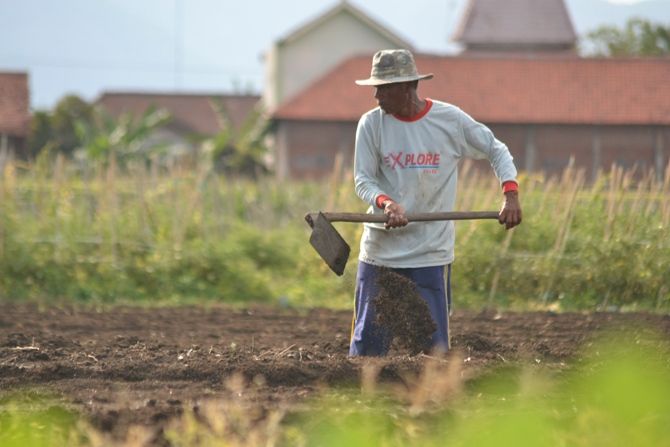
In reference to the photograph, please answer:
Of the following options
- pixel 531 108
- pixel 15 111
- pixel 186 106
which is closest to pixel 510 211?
pixel 531 108

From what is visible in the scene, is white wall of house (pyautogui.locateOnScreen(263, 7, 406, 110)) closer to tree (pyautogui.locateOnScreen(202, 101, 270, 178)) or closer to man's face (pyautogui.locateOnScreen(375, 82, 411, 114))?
tree (pyautogui.locateOnScreen(202, 101, 270, 178))

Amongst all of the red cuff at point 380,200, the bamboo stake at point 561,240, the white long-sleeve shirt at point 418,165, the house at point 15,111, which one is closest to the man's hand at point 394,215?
the red cuff at point 380,200

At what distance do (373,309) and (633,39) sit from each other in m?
46.5

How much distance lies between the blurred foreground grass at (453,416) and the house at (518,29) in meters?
45.2

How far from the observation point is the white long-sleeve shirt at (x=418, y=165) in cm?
645

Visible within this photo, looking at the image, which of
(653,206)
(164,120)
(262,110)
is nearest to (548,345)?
(653,206)

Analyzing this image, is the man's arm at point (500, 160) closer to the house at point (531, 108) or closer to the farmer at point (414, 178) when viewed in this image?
the farmer at point (414, 178)

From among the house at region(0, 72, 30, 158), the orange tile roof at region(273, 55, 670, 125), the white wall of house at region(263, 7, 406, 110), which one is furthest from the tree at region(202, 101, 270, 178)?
the white wall of house at region(263, 7, 406, 110)

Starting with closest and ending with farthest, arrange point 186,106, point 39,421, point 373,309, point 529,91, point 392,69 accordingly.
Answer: point 39,421 < point 392,69 < point 373,309 < point 529,91 < point 186,106

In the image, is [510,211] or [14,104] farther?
[14,104]

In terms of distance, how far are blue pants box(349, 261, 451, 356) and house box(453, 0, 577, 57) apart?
44987mm

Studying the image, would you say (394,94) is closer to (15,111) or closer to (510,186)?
(510,186)

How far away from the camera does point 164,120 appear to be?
108 feet

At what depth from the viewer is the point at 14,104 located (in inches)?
1538
